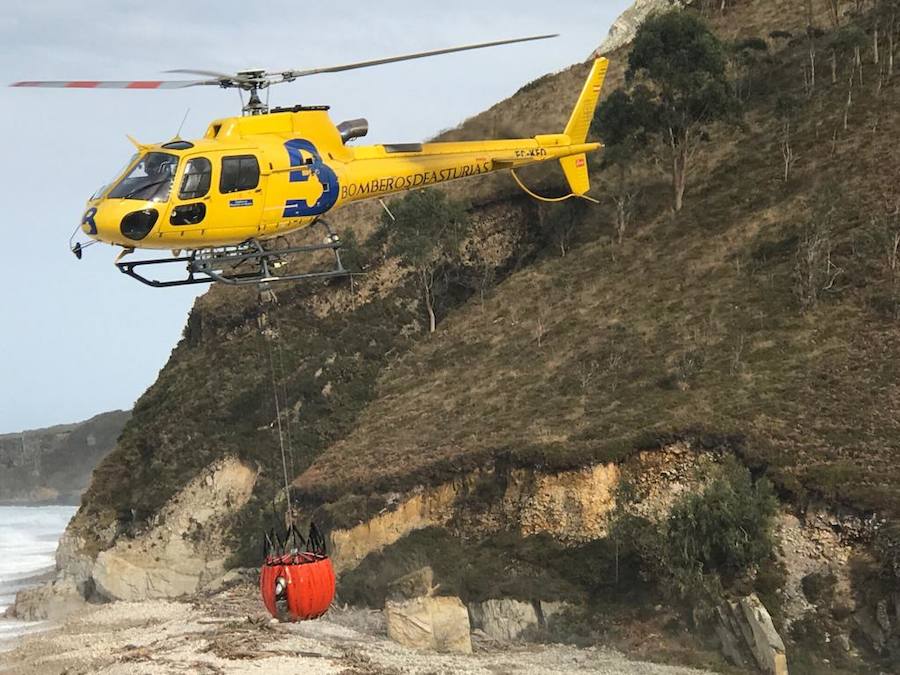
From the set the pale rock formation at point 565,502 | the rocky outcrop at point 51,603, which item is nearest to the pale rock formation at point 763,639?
the pale rock formation at point 565,502

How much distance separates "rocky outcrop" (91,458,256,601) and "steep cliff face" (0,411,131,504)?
108037 millimetres

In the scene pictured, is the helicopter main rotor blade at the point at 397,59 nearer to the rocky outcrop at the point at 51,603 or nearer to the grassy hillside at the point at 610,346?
the grassy hillside at the point at 610,346

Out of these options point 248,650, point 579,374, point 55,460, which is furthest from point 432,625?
point 55,460

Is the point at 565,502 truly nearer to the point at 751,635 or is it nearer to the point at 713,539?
the point at 713,539

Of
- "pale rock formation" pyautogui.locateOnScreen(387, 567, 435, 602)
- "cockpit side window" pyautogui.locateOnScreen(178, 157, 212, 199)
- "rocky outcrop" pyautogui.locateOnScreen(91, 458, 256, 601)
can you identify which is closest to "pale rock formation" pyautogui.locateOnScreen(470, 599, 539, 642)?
"pale rock formation" pyautogui.locateOnScreen(387, 567, 435, 602)

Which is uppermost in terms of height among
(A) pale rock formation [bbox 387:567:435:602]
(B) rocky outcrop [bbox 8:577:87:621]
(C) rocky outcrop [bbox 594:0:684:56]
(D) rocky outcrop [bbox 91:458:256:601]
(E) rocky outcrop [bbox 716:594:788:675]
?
(C) rocky outcrop [bbox 594:0:684:56]

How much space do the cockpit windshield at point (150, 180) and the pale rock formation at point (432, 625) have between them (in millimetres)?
17706

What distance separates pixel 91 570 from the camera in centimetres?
4959

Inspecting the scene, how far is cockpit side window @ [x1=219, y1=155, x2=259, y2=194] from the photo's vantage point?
67.6ft

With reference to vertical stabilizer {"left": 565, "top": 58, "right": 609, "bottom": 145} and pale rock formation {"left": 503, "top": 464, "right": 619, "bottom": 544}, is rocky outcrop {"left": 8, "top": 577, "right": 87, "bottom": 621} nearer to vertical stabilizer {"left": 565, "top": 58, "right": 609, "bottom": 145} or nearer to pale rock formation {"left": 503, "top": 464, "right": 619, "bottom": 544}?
pale rock formation {"left": 503, "top": 464, "right": 619, "bottom": 544}

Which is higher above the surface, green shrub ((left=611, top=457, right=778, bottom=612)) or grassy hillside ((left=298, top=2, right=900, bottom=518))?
grassy hillside ((left=298, top=2, right=900, bottom=518))

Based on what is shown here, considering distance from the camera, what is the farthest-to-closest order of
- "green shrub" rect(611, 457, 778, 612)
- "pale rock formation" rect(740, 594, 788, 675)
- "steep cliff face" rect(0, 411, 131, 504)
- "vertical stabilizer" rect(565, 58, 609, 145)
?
1. "steep cliff face" rect(0, 411, 131, 504)
2. "vertical stabilizer" rect(565, 58, 609, 145)
3. "green shrub" rect(611, 457, 778, 612)
4. "pale rock formation" rect(740, 594, 788, 675)

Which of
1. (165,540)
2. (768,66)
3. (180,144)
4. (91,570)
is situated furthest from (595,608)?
(768,66)

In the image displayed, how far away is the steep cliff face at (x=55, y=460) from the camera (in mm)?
150000
